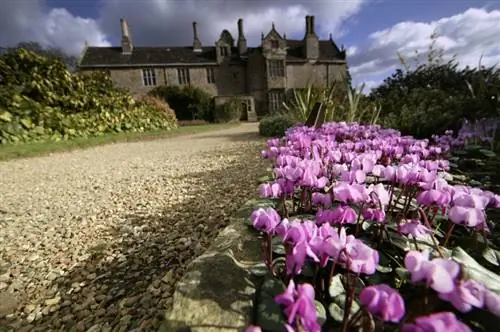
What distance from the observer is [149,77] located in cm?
3272

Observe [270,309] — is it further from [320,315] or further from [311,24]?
[311,24]

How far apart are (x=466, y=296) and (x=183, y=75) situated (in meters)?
35.9

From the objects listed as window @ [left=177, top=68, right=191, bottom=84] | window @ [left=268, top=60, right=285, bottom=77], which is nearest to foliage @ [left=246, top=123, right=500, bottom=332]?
window @ [left=268, top=60, right=285, bottom=77]

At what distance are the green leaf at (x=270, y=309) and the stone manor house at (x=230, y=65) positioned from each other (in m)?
31.4

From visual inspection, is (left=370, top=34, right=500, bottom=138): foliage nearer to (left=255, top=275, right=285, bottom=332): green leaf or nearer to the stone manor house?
(left=255, top=275, right=285, bottom=332): green leaf

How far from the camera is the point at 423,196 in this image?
36.7 inches

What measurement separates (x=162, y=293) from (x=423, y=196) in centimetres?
125

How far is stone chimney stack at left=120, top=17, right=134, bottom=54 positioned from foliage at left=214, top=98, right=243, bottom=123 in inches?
507

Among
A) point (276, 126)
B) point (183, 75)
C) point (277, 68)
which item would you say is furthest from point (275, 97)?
point (276, 126)

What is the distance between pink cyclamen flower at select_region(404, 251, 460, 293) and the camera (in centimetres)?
53

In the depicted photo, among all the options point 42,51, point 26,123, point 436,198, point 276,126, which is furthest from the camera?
point 42,51

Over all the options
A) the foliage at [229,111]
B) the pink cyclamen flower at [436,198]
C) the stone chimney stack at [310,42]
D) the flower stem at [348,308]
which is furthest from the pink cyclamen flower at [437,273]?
the stone chimney stack at [310,42]

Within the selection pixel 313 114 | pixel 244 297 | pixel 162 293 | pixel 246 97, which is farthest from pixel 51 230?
pixel 246 97

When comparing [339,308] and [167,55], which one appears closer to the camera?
[339,308]
